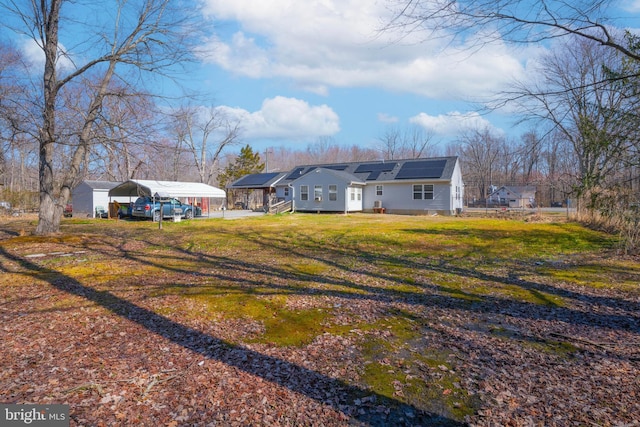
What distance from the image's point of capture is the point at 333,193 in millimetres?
29281

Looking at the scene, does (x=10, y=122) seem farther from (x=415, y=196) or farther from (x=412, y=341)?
(x=415, y=196)

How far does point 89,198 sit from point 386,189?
79.4ft

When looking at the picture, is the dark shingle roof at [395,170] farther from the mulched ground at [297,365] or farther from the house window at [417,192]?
the mulched ground at [297,365]

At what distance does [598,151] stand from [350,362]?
11029 millimetres

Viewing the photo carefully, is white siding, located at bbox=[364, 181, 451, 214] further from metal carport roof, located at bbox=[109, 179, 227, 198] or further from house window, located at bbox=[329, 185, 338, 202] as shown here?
metal carport roof, located at bbox=[109, 179, 227, 198]

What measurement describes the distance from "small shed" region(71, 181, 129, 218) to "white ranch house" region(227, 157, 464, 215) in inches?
538

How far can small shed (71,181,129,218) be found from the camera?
29.0 m

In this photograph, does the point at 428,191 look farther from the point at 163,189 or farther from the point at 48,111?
the point at 48,111

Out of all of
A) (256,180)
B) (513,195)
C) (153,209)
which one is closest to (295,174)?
(256,180)

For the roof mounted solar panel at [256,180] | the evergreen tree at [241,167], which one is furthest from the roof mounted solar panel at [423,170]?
the evergreen tree at [241,167]

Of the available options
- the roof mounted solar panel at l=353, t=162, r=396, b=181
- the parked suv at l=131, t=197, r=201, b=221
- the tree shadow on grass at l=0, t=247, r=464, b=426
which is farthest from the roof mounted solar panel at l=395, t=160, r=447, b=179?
the tree shadow on grass at l=0, t=247, r=464, b=426

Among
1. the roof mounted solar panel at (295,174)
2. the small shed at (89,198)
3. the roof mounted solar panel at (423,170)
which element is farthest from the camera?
the roof mounted solar panel at (295,174)

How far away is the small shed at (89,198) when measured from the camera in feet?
95.0

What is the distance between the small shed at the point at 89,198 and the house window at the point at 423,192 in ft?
81.7
